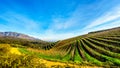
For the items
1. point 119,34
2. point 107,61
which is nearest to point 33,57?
point 107,61

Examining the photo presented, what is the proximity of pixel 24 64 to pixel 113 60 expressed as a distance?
964 inches

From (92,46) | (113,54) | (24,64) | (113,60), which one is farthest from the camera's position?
(92,46)

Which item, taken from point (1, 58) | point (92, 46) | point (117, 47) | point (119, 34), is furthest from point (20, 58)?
point (119, 34)

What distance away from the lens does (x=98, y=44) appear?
1729 inches

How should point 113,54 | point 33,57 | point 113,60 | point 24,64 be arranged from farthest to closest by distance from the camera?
point 113,54 < point 113,60 < point 33,57 < point 24,64

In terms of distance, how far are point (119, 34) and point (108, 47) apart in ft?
33.7

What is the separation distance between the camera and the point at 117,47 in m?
37.9

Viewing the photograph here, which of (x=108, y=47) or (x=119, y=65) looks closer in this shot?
(x=119, y=65)

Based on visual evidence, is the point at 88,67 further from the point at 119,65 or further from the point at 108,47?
the point at 108,47

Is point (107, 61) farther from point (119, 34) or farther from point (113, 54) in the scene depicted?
point (119, 34)

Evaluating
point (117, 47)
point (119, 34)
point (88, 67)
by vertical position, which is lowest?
point (88, 67)

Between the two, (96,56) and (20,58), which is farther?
(96,56)

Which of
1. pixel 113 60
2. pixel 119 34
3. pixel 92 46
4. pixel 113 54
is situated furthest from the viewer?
pixel 119 34

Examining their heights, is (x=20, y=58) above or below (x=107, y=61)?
above
